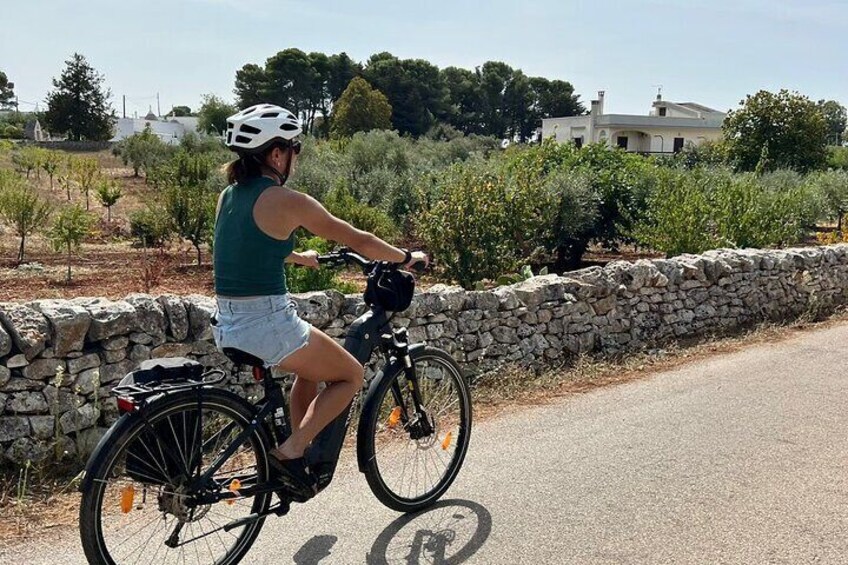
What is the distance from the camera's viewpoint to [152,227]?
722 inches

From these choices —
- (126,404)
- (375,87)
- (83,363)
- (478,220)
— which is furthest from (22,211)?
(375,87)

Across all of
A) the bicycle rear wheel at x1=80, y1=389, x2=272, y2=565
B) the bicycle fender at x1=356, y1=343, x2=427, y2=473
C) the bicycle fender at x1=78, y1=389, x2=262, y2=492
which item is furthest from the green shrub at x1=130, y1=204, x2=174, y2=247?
the bicycle fender at x1=78, y1=389, x2=262, y2=492

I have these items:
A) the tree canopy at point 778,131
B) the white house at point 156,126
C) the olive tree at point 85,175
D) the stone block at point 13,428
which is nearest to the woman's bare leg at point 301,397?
the stone block at point 13,428

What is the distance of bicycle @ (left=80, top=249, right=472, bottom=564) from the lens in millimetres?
3010

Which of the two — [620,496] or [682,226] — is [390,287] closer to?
[620,496]

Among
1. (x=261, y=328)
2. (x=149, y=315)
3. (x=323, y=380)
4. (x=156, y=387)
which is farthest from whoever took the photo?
(x=149, y=315)

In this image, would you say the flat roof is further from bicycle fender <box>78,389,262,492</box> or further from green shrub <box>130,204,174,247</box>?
bicycle fender <box>78,389,262,492</box>

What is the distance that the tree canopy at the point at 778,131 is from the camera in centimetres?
2967

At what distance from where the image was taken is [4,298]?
1138cm

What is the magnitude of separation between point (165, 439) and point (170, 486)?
8.6 inches

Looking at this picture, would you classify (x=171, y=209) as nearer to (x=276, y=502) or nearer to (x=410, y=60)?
(x=276, y=502)

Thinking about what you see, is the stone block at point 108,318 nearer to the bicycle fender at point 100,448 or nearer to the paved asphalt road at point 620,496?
the paved asphalt road at point 620,496

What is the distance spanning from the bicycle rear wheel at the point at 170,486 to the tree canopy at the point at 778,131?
29523 millimetres

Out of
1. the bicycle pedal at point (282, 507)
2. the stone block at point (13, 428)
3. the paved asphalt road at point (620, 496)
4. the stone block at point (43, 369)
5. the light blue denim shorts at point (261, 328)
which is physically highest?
the light blue denim shorts at point (261, 328)
